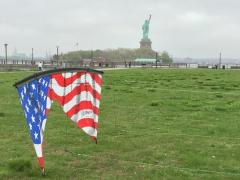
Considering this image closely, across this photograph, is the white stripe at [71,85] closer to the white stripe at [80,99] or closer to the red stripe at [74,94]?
the red stripe at [74,94]

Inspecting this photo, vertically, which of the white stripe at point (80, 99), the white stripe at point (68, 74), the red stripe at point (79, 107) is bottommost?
the red stripe at point (79, 107)

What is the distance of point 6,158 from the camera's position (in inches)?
338

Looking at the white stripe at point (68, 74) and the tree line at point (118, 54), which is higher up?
the tree line at point (118, 54)

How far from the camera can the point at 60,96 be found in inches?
328

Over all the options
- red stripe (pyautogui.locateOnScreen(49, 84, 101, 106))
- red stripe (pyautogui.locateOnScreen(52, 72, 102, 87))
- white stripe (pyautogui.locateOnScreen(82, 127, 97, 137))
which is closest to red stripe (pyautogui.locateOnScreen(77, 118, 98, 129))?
white stripe (pyautogui.locateOnScreen(82, 127, 97, 137))

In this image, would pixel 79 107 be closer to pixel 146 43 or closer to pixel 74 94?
pixel 74 94

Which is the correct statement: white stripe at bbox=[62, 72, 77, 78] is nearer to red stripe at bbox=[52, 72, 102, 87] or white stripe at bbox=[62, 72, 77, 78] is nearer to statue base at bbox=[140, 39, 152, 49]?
red stripe at bbox=[52, 72, 102, 87]

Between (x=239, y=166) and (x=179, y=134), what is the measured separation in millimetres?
3162

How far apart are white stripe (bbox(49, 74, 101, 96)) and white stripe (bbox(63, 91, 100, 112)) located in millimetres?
200

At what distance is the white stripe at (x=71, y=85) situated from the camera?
8059mm

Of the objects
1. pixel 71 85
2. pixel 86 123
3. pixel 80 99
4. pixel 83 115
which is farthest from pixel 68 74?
pixel 86 123

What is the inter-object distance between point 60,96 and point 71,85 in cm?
33

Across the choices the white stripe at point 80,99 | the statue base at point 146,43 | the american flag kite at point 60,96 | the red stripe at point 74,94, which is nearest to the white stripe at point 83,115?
the american flag kite at point 60,96

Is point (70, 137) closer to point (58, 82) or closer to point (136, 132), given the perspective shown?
point (136, 132)
